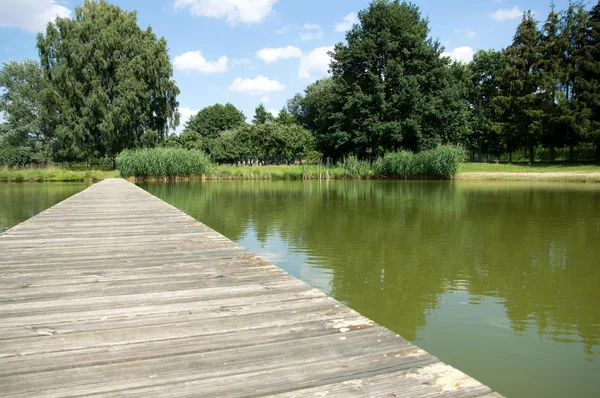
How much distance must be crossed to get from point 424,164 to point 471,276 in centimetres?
2291

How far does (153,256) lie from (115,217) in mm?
3074

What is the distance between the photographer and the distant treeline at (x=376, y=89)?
32125mm

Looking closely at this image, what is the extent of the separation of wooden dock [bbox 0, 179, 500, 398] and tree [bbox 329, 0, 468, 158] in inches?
1187

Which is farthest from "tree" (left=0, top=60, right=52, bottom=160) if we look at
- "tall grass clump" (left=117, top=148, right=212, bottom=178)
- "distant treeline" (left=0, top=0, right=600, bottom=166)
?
"tall grass clump" (left=117, top=148, right=212, bottom=178)

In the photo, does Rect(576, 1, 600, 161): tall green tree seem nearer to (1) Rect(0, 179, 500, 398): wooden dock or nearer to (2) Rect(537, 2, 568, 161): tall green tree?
(2) Rect(537, 2, 568, 161): tall green tree

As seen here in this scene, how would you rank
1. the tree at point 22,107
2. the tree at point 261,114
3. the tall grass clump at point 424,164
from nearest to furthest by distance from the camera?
the tall grass clump at point 424,164
the tree at point 22,107
the tree at point 261,114

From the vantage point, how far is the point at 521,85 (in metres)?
36.7

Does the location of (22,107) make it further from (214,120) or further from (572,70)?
(572,70)

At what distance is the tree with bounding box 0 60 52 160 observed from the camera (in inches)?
1754

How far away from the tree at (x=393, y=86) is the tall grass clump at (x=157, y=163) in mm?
12677

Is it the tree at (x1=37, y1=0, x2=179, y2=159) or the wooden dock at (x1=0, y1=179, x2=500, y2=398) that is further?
the tree at (x1=37, y1=0, x2=179, y2=159)

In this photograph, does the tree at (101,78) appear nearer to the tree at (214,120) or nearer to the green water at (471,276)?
the green water at (471,276)

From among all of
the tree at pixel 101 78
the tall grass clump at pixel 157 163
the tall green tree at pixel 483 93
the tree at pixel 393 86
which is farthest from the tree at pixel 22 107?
the tall green tree at pixel 483 93

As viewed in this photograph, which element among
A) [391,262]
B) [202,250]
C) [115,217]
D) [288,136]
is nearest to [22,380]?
[202,250]
